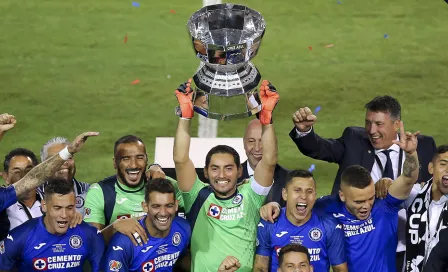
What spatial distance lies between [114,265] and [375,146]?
234 centimetres

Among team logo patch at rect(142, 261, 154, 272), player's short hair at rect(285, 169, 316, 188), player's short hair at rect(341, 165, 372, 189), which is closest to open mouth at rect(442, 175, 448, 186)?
player's short hair at rect(341, 165, 372, 189)

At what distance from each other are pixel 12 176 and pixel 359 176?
2.70 meters

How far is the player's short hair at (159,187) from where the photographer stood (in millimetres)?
→ 7207

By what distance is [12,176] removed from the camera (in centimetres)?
788

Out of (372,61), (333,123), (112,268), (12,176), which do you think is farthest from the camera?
(372,61)

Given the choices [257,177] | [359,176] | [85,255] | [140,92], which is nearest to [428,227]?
[359,176]

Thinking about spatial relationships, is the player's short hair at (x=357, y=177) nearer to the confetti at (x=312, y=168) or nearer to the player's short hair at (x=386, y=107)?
the player's short hair at (x=386, y=107)

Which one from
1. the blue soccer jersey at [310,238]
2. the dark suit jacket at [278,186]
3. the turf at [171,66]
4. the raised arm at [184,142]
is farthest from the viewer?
the turf at [171,66]

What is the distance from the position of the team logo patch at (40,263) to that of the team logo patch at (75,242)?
22cm

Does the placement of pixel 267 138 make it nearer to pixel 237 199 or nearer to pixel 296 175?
pixel 296 175

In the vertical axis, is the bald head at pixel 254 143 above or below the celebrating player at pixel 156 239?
above

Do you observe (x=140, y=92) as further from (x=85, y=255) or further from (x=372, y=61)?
(x=85, y=255)

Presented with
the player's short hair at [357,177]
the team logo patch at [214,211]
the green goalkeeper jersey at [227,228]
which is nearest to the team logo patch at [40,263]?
the green goalkeeper jersey at [227,228]

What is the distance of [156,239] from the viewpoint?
7.36m
